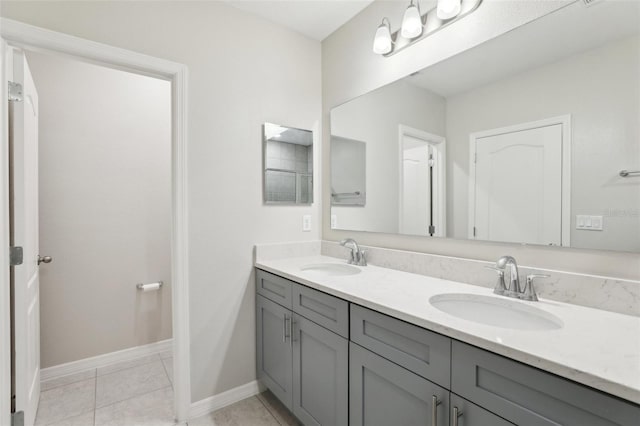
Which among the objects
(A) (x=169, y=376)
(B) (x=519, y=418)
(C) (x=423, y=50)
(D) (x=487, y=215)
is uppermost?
(C) (x=423, y=50)

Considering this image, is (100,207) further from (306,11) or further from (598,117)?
(598,117)

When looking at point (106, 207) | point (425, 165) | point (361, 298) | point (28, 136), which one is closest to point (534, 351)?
point (361, 298)

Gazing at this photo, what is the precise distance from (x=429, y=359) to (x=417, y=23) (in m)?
1.57

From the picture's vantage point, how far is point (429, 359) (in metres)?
0.97

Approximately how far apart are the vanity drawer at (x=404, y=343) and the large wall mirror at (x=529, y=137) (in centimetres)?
65

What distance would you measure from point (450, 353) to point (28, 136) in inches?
85.3

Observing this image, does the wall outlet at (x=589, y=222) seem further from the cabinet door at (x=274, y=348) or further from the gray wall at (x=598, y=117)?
the cabinet door at (x=274, y=348)

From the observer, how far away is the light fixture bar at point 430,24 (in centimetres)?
142

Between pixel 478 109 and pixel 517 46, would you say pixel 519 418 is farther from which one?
pixel 517 46

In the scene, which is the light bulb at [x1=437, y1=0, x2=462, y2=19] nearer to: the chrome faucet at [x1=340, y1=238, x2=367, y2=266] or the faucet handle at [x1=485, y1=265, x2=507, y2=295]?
the faucet handle at [x1=485, y1=265, x2=507, y2=295]

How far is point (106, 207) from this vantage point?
2.36 metres

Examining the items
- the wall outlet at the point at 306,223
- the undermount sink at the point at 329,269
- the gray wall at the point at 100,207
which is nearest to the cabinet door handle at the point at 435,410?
the undermount sink at the point at 329,269

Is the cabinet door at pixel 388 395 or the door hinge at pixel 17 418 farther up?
the cabinet door at pixel 388 395

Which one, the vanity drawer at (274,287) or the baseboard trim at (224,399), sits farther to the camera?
Result: the baseboard trim at (224,399)
